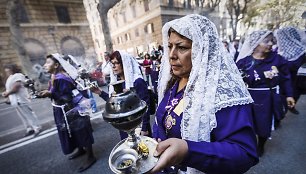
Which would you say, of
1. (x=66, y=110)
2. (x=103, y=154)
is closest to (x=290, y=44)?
(x=103, y=154)

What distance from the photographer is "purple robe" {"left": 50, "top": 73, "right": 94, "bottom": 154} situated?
10.5ft

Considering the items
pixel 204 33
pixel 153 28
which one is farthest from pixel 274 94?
pixel 153 28

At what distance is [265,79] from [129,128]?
9.04 ft

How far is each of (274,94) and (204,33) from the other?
2435 mm

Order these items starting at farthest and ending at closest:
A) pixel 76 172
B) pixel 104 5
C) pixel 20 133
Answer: pixel 104 5
pixel 20 133
pixel 76 172

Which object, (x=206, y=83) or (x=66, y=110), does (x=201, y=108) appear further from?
(x=66, y=110)

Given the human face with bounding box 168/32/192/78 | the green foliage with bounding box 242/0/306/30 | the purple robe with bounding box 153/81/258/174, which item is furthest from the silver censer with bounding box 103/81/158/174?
the green foliage with bounding box 242/0/306/30

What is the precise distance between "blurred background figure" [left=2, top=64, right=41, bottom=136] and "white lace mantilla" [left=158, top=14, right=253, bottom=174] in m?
5.12

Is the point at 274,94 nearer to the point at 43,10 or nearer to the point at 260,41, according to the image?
the point at 260,41

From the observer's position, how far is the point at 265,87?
9.75 ft

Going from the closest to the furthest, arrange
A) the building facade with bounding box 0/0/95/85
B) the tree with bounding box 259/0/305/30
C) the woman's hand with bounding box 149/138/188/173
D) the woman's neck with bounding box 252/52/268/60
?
the woman's hand with bounding box 149/138/188/173
the woman's neck with bounding box 252/52/268/60
the tree with bounding box 259/0/305/30
the building facade with bounding box 0/0/95/85

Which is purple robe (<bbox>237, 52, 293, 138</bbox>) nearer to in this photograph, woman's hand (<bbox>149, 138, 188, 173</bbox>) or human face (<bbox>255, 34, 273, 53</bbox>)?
human face (<bbox>255, 34, 273, 53</bbox>)

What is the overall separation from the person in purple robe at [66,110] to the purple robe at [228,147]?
111 inches

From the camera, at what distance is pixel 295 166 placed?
2.79 meters
